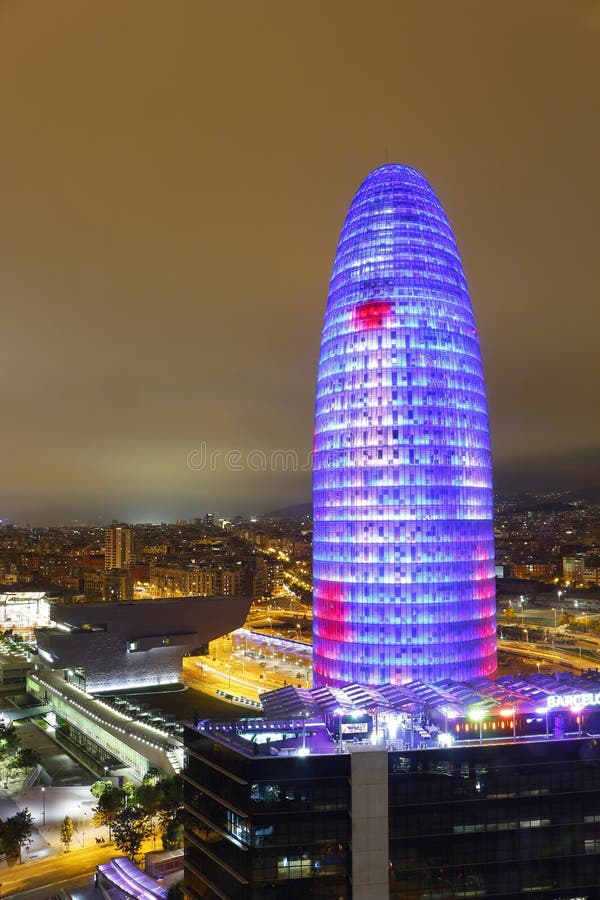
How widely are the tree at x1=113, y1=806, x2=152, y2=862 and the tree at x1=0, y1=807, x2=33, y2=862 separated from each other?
269 inches

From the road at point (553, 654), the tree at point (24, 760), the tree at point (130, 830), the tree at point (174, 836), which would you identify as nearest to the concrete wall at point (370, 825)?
the tree at point (174, 836)

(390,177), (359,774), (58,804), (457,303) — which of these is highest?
(390,177)

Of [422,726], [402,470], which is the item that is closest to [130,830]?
[422,726]

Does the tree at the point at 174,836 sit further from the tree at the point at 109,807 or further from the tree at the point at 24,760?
the tree at the point at 24,760

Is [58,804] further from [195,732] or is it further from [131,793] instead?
[195,732]

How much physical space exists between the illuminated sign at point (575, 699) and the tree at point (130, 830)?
1305 inches

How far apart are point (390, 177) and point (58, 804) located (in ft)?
267

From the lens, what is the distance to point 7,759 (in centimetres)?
7525

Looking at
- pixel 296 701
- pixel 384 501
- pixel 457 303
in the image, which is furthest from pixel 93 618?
pixel 457 303

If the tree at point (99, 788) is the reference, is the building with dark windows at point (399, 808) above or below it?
above

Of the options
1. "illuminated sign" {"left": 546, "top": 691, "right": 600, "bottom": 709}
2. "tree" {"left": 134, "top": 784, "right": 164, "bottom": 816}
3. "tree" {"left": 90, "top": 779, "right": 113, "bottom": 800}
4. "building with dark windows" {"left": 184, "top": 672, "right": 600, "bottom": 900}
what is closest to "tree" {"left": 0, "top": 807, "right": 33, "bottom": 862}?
"tree" {"left": 90, "top": 779, "right": 113, "bottom": 800}

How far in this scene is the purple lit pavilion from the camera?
299ft

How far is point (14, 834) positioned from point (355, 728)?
29018 mm

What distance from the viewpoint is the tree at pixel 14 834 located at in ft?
194
